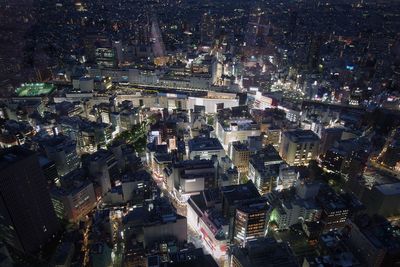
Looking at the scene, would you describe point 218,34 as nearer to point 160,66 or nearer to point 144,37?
point 144,37

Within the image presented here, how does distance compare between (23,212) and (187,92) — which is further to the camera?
(187,92)

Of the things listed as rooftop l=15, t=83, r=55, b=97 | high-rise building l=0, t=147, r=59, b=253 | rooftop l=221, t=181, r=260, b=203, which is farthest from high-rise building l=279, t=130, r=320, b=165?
rooftop l=15, t=83, r=55, b=97

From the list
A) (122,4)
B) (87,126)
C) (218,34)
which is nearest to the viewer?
(87,126)

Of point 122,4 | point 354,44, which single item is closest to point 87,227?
point 354,44

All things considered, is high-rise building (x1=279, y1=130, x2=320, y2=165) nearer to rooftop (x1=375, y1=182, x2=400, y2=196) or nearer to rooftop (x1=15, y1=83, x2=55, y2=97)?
rooftop (x1=375, y1=182, x2=400, y2=196)

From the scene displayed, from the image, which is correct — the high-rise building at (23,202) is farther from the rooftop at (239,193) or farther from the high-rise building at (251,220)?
the high-rise building at (251,220)

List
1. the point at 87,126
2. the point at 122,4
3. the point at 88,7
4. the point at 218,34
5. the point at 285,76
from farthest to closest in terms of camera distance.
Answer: the point at 122,4, the point at 88,7, the point at 218,34, the point at 285,76, the point at 87,126

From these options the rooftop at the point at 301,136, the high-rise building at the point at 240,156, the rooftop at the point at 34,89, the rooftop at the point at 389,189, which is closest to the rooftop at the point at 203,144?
the high-rise building at the point at 240,156

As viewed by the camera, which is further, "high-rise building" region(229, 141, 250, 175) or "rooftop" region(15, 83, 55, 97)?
"rooftop" region(15, 83, 55, 97)
